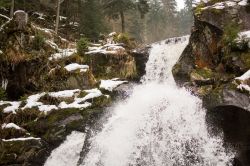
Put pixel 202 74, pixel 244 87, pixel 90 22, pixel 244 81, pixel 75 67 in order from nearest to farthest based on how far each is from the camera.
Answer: pixel 244 87 < pixel 244 81 < pixel 202 74 < pixel 75 67 < pixel 90 22

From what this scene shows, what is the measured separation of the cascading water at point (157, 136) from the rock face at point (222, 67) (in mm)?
630

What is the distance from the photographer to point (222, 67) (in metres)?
15.9

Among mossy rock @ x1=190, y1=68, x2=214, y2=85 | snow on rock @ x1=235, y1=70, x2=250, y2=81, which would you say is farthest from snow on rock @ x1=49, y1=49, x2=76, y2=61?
snow on rock @ x1=235, y1=70, x2=250, y2=81

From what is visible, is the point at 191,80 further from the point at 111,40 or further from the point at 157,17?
the point at 157,17

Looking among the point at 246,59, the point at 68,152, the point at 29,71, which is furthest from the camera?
the point at 29,71

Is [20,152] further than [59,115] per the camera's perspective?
No

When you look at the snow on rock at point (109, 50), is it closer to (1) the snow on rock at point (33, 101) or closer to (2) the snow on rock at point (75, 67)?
(2) the snow on rock at point (75, 67)

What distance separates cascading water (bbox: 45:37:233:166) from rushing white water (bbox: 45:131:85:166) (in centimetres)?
41

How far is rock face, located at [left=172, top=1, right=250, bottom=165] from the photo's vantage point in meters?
12.9

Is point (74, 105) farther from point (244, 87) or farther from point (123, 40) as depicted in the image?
point (123, 40)

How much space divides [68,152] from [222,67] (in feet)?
25.4

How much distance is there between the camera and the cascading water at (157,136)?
1330 centimetres

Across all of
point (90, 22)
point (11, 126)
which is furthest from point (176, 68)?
point (90, 22)

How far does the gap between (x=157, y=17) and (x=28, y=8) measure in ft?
102
